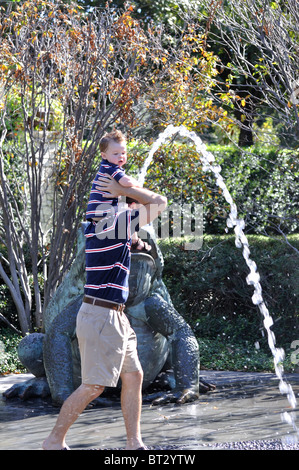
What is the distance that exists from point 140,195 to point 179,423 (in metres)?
1.68

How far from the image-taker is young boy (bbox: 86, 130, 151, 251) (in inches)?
154

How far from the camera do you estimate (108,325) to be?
151 inches

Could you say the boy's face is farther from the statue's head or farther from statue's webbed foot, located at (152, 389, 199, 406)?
statue's webbed foot, located at (152, 389, 199, 406)

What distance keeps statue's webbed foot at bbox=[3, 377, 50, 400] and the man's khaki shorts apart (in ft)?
6.12

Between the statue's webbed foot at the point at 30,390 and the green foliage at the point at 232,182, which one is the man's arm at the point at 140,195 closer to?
the statue's webbed foot at the point at 30,390

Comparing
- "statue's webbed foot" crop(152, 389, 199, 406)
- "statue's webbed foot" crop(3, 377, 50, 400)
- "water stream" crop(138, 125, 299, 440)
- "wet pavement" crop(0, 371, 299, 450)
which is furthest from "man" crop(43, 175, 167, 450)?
"water stream" crop(138, 125, 299, 440)

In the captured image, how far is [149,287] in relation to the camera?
17.6ft

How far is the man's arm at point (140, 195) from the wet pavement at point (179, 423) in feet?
4.52

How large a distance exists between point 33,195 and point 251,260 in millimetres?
2857

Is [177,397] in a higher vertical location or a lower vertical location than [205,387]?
higher

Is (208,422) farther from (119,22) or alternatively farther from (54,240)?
(119,22)

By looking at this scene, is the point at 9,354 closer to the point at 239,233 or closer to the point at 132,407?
the point at 239,233

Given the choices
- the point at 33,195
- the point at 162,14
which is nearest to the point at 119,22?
the point at 33,195

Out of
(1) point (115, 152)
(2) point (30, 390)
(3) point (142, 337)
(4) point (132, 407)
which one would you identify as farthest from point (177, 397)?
(1) point (115, 152)
